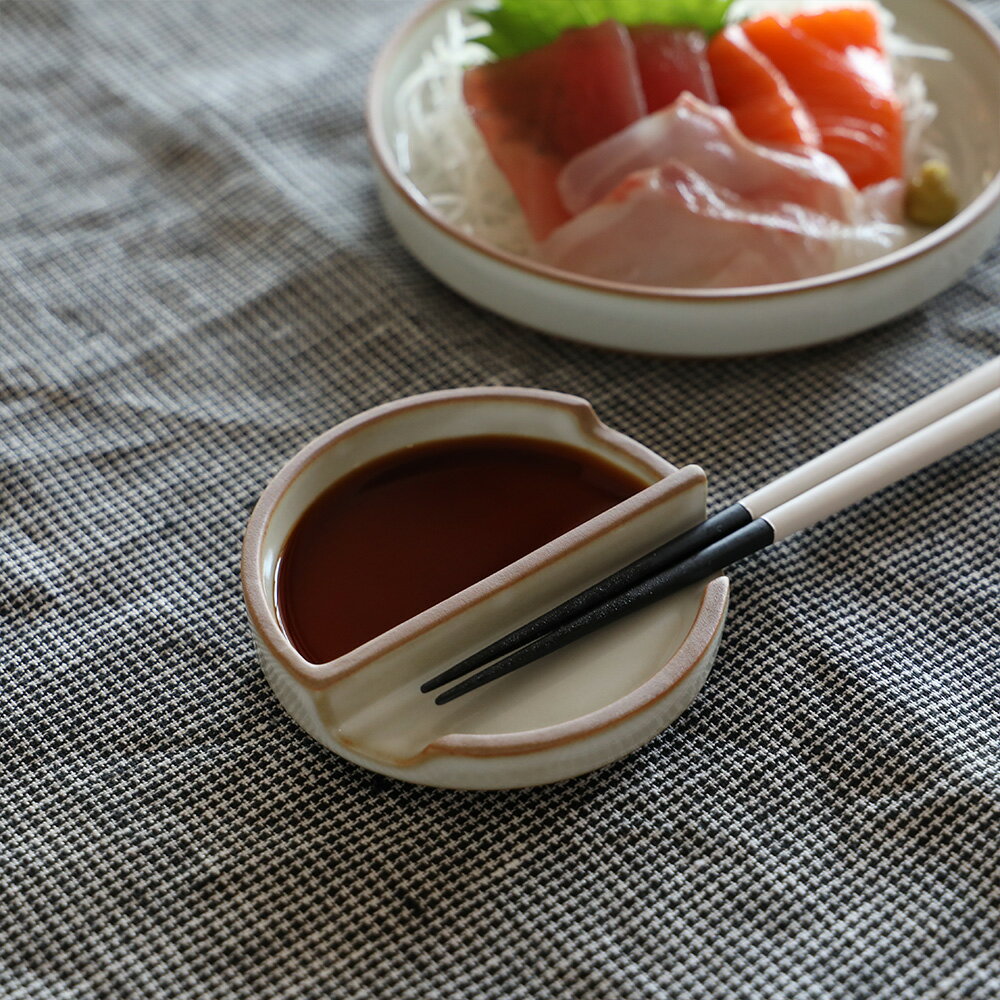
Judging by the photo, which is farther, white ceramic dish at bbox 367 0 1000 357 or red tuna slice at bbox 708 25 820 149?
red tuna slice at bbox 708 25 820 149

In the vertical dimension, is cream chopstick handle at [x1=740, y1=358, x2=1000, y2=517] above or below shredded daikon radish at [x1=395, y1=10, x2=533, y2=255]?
below

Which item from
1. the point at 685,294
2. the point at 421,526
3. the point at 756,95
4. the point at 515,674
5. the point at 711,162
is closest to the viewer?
the point at 515,674

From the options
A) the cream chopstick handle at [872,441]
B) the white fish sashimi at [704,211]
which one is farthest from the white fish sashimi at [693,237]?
the cream chopstick handle at [872,441]

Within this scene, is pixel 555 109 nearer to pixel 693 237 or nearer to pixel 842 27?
pixel 693 237

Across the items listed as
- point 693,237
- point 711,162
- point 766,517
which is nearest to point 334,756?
point 766,517

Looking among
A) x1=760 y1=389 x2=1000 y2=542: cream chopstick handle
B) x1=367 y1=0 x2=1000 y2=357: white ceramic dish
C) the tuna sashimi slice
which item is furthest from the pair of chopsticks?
the tuna sashimi slice

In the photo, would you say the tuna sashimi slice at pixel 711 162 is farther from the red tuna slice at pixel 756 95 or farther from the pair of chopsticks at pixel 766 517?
the pair of chopsticks at pixel 766 517

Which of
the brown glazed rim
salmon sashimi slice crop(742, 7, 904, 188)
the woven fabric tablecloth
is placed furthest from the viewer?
salmon sashimi slice crop(742, 7, 904, 188)

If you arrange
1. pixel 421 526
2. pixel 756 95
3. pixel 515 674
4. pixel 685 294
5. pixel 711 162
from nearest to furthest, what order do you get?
pixel 515 674 < pixel 421 526 < pixel 685 294 < pixel 711 162 < pixel 756 95

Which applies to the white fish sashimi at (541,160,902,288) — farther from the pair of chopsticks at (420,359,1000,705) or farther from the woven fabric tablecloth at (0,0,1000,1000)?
the pair of chopsticks at (420,359,1000,705)
